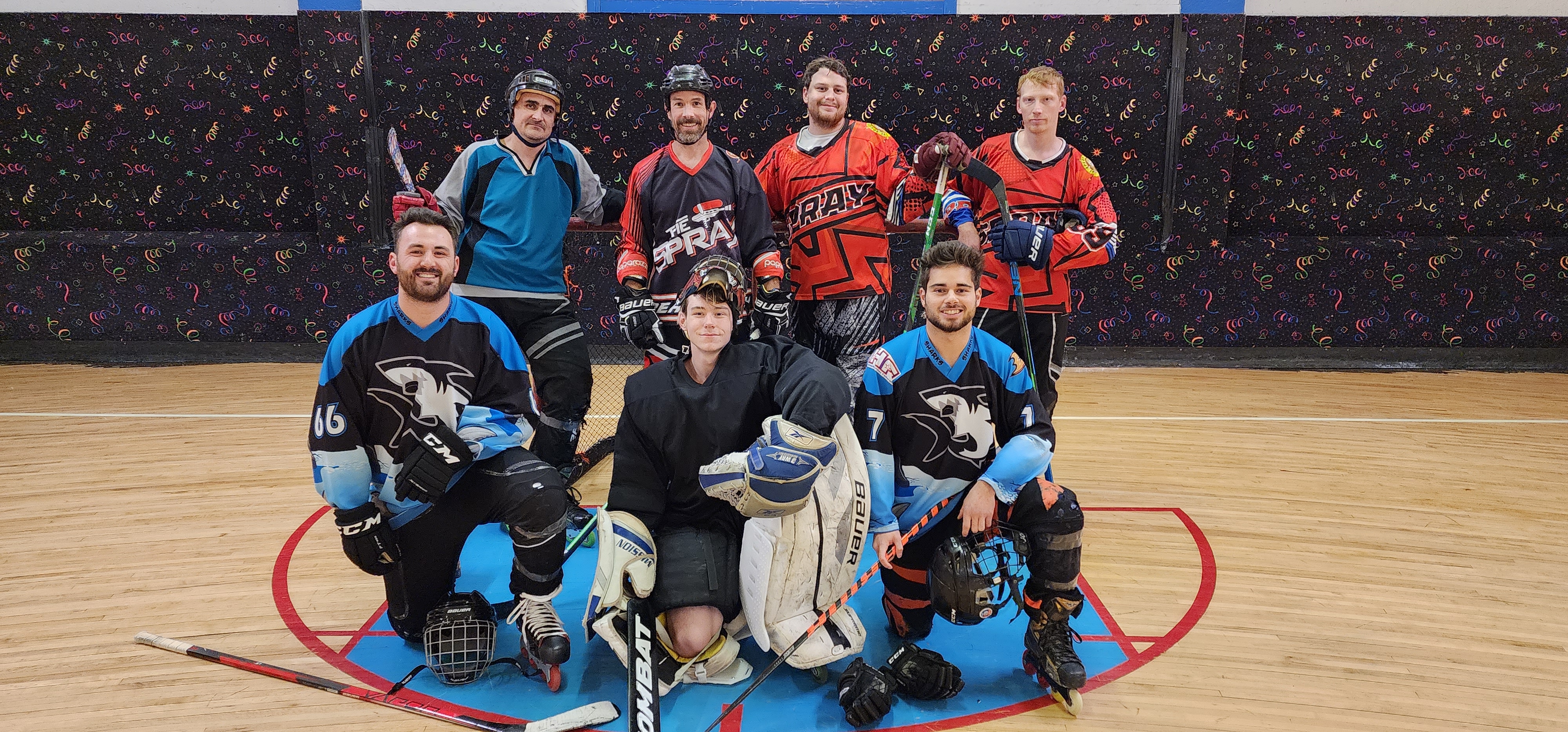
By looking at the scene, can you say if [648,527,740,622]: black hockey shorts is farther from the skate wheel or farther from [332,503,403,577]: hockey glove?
the skate wheel

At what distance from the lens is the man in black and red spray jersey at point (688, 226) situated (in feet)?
10.6

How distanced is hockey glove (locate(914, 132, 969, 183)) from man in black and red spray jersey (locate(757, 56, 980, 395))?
0.09 meters

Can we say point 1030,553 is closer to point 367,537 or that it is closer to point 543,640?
point 543,640

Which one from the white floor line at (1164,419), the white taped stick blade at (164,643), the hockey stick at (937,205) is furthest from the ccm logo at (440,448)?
the white floor line at (1164,419)

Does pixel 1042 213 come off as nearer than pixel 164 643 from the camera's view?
No

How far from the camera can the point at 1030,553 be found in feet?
8.34

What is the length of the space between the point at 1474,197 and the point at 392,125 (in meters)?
7.46

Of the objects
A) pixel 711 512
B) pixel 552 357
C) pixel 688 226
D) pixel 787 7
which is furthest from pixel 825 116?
pixel 787 7

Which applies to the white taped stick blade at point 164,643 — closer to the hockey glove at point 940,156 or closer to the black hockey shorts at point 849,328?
the black hockey shorts at point 849,328

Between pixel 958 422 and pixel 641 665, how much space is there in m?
1.09

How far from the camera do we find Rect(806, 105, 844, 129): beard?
340cm

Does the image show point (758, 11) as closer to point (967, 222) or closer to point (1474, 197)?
point (967, 222)

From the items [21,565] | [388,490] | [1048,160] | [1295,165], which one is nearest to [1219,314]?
[1295,165]

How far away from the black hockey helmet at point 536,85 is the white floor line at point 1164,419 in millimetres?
2166
